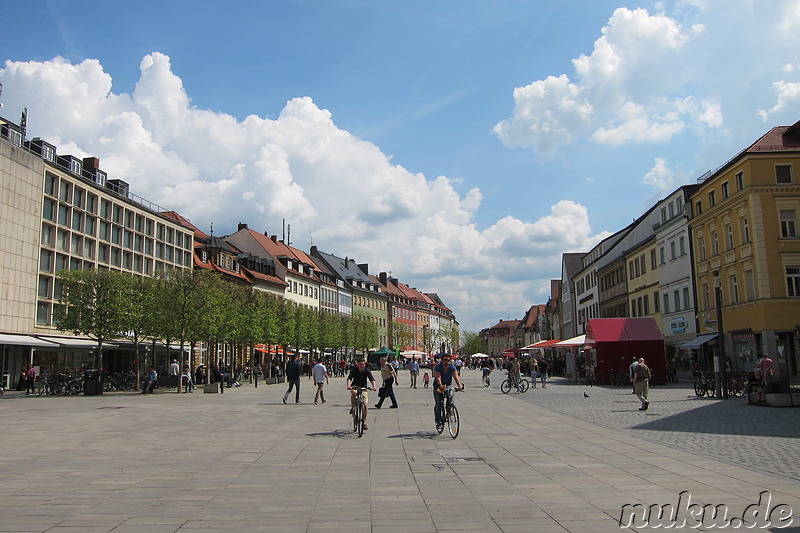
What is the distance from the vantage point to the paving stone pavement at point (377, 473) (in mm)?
7414

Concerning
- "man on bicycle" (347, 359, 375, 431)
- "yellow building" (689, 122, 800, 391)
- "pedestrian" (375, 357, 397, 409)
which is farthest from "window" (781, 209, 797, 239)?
"man on bicycle" (347, 359, 375, 431)

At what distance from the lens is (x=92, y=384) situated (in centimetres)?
3500

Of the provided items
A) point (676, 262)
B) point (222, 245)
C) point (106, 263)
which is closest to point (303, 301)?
point (222, 245)

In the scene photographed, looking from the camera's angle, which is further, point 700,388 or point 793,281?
point 793,281

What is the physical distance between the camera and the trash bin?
115ft

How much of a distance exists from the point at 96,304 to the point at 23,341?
→ 19.1 ft

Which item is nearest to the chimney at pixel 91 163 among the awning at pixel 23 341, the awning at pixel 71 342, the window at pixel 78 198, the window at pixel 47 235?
the window at pixel 78 198

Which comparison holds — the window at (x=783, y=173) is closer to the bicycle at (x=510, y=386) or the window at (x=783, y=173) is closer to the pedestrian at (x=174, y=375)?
the bicycle at (x=510, y=386)

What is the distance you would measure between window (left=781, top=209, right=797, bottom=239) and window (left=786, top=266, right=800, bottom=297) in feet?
6.09

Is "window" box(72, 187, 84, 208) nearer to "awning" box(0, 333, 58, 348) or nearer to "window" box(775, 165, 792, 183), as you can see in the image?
"awning" box(0, 333, 58, 348)

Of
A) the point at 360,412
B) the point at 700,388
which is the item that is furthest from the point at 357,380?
the point at 700,388

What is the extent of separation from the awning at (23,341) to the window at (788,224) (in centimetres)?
4387

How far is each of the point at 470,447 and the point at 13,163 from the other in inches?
1648

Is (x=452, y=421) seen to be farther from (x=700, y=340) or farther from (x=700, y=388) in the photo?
(x=700, y=340)
